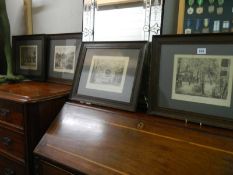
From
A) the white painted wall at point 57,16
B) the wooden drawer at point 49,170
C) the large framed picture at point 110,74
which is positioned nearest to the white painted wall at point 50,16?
the white painted wall at point 57,16

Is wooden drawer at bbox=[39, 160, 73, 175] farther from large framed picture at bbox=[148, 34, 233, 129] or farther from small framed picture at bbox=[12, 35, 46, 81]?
small framed picture at bbox=[12, 35, 46, 81]

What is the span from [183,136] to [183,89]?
205mm

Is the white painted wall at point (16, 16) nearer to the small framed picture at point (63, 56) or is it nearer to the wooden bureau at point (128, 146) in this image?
the small framed picture at point (63, 56)

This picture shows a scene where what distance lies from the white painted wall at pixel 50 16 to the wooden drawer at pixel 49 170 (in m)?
0.94

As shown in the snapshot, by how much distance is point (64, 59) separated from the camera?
1491mm

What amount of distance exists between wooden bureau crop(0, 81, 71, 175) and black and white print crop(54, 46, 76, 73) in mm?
239

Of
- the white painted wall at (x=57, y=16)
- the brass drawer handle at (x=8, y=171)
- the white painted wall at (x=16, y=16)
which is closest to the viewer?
the brass drawer handle at (x=8, y=171)

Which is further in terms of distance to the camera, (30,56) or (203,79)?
(30,56)

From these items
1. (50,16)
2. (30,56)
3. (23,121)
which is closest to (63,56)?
(30,56)

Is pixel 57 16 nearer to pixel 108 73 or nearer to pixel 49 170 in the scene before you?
pixel 108 73

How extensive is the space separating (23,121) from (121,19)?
77cm

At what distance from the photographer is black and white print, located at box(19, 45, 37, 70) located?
163 centimetres

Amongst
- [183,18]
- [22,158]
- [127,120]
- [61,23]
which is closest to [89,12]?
[61,23]

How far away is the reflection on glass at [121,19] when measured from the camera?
44.6 inches
